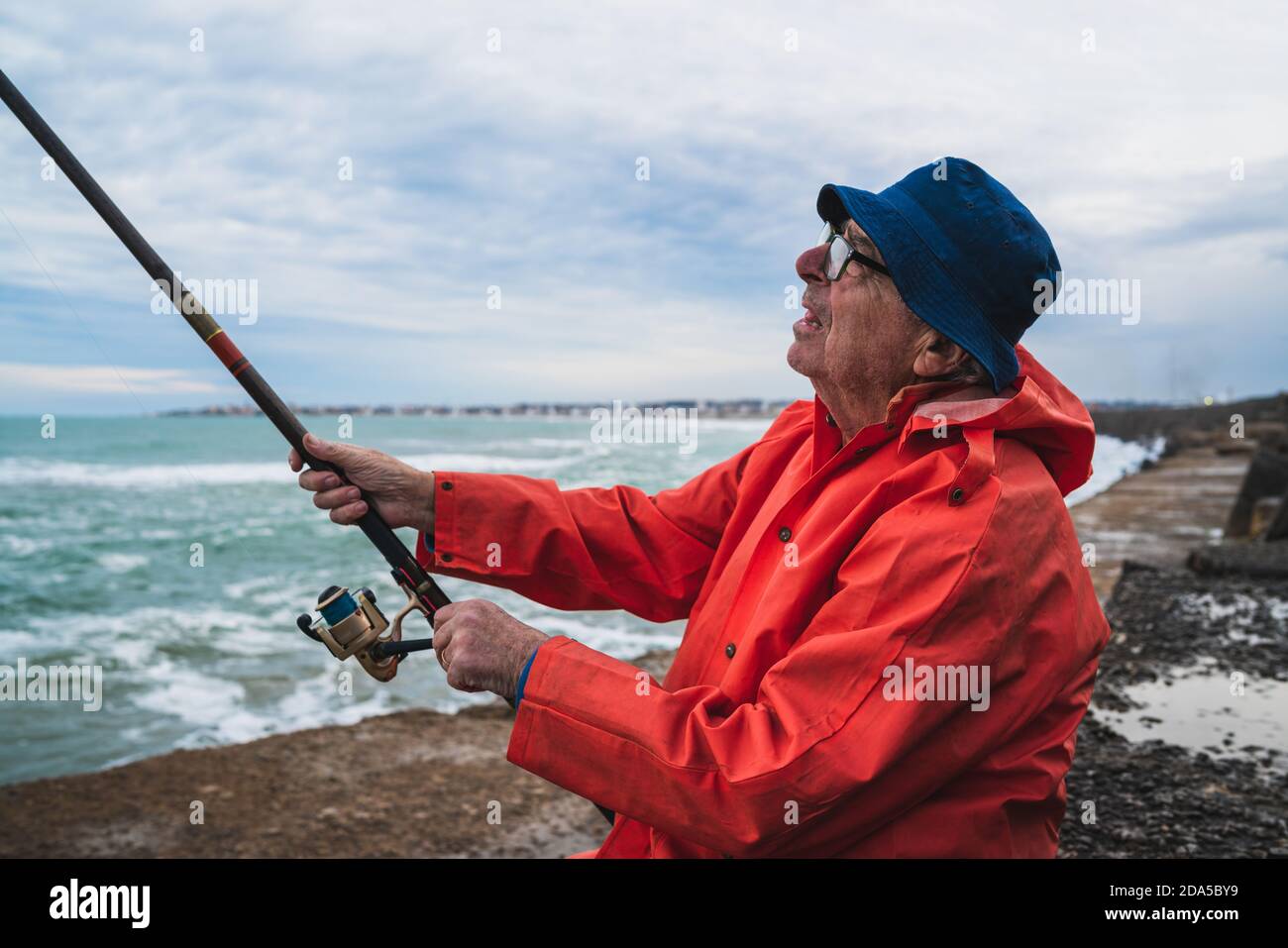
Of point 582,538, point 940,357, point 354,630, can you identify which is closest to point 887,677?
point 940,357

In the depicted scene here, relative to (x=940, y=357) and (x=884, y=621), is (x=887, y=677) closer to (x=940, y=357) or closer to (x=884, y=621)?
(x=884, y=621)

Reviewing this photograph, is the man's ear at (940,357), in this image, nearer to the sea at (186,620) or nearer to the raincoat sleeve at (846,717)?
the raincoat sleeve at (846,717)

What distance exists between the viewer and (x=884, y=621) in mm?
1734

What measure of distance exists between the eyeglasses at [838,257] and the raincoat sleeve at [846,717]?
67 cm

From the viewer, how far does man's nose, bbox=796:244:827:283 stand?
2.39m

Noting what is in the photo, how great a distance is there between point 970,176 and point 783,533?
36.5 inches

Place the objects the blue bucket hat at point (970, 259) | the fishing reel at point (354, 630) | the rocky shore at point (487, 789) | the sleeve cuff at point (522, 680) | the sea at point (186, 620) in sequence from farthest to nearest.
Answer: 1. the sea at point (186, 620)
2. the rocky shore at point (487, 789)
3. the fishing reel at point (354, 630)
4. the blue bucket hat at point (970, 259)
5. the sleeve cuff at point (522, 680)

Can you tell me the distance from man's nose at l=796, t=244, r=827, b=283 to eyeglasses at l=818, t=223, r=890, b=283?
16mm

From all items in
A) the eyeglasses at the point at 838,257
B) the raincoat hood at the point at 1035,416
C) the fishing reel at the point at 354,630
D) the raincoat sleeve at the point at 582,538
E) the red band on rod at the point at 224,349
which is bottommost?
the fishing reel at the point at 354,630

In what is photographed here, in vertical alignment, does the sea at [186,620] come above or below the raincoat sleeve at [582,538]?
below

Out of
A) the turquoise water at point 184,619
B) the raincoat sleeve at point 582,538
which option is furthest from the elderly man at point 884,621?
the turquoise water at point 184,619

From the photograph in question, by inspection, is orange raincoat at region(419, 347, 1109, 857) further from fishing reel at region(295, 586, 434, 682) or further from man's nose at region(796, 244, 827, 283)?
fishing reel at region(295, 586, 434, 682)

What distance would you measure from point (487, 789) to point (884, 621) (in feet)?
17.5

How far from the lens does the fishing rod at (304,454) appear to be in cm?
281
